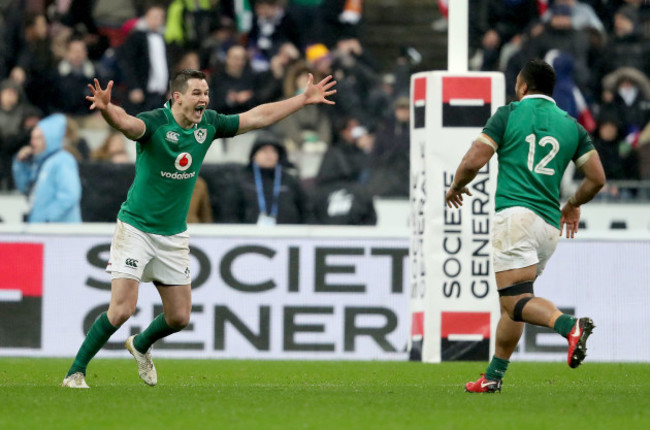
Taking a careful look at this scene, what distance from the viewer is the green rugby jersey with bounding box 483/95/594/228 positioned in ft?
29.1

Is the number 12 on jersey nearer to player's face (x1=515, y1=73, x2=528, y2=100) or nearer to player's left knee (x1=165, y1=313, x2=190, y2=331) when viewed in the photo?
player's face (x1=515, y1=73, x2=528, y2=100)

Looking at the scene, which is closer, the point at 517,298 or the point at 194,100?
the point at 517,298

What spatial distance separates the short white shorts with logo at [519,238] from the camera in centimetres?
880

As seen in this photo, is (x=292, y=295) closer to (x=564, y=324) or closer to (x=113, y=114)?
(x=113, y=114)

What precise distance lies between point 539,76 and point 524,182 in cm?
71

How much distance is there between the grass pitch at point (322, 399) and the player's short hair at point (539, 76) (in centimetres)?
199

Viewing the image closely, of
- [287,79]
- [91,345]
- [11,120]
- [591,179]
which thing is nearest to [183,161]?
[91,345]

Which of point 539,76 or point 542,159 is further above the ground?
point 539,76

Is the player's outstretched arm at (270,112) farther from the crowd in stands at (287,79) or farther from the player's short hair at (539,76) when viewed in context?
the crowd in stands at (287,79)

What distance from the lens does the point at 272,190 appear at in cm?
1631

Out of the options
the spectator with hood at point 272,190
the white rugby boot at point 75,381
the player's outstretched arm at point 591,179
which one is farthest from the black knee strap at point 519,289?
the spectator with hood at point 272,190

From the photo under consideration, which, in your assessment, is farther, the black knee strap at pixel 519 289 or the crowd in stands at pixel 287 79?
the crowd in stands at pixel 287 79

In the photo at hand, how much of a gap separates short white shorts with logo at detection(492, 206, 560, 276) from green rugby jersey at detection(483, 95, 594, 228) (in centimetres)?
5

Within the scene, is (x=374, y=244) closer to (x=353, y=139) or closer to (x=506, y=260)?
(x=353, y=139)
